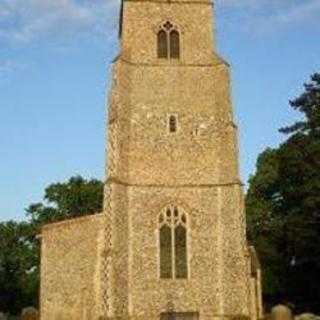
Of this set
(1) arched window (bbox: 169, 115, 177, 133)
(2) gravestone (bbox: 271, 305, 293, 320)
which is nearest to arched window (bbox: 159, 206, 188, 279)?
(1) arched window (bbox: 169, 115, 177, 133)

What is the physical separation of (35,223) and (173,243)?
28602 mm

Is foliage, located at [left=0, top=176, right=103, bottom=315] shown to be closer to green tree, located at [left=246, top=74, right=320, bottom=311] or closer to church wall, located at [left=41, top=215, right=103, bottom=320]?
green tree, located at [left=246, top=74, right=320, bottom=311]

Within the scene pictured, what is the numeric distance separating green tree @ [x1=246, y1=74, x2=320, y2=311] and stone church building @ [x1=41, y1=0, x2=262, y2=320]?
4270mm

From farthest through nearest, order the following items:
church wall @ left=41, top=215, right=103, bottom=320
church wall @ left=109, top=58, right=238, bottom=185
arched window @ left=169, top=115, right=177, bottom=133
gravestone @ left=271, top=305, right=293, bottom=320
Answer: arched window @ left=169, top=115, right=177, bottom=133 → church wall @ left=109, top=58, right=238, bottom=185 → church wall @ left=41, top=215, right=103, bottom=320 → gravestone @ left=271, top=305, right=293, bottom=320

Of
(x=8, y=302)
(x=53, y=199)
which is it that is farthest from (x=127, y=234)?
(x=53, y=199)

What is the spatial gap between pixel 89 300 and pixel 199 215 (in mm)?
5705

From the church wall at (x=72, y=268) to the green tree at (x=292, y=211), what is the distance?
11.0m

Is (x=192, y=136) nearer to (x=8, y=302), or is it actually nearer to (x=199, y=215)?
(x=199, y=215)

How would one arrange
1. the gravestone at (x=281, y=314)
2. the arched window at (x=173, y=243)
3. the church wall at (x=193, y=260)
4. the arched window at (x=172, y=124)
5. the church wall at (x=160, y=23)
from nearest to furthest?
the gravestone at (x=281, y=314) < the church wall at (x=193, y=260) < the arched window at (x=173, y=243) < the arched window at (x=172, y=124) < the church wall at (x=160, y=23)

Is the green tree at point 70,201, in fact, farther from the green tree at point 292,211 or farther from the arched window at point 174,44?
the arched window at point 174,44

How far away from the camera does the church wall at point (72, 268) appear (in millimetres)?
27359

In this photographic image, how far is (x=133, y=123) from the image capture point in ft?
94.9

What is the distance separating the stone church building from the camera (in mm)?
26406

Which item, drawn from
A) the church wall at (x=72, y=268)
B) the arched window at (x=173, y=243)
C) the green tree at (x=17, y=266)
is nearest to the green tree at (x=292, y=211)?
the arched window at (x=173, y=243)
